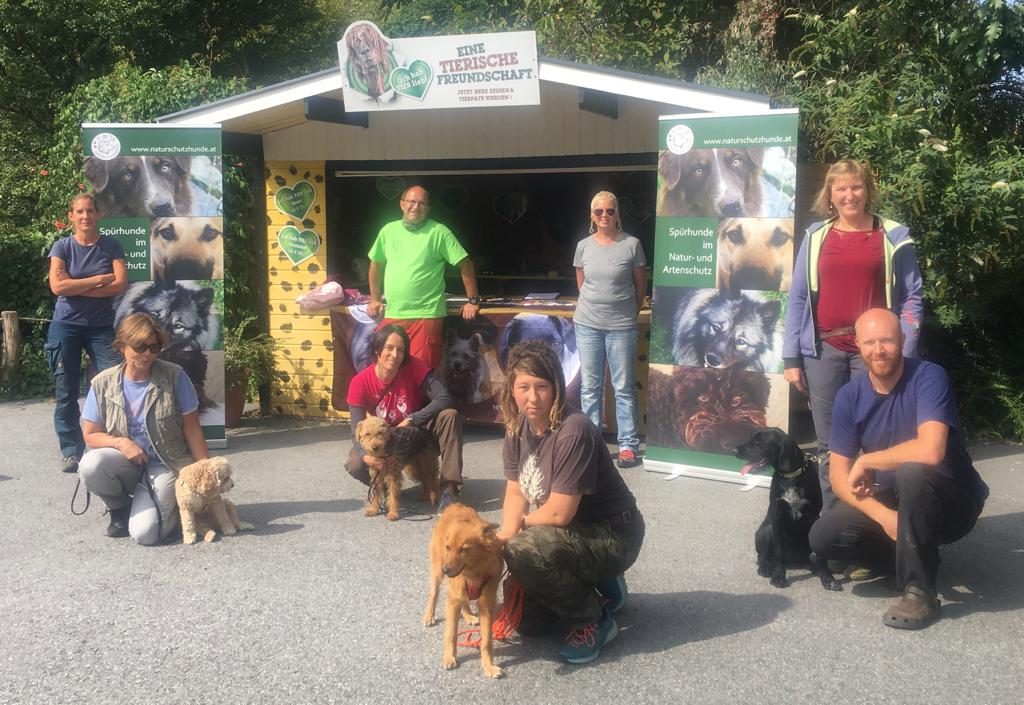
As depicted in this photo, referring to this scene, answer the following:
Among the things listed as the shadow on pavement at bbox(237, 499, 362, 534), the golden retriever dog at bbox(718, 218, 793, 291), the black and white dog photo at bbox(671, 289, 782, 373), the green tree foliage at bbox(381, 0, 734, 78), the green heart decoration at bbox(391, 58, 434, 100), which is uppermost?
the green tree foliage at bbox(381, 0, 734, 78)

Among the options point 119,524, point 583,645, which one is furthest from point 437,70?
Result: point 583,645

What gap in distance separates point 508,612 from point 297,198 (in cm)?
540

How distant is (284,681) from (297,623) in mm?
524

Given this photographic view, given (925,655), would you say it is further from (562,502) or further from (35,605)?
(35,605)

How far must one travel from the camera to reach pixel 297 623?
4055 millimetres

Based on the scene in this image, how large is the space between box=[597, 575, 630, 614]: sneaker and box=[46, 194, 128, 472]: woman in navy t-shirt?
157 inches

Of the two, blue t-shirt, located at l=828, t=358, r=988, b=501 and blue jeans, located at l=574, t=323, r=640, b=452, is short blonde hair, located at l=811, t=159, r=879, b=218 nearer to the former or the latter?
blue t-shirt, located at l=828, t=358, r=988, b=501

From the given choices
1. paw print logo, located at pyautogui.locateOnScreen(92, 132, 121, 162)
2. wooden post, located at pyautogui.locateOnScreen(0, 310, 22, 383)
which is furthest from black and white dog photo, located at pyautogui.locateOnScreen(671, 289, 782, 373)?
wooden post, located at pyautogui.locateOnScreen(0, 310, 22, 383)

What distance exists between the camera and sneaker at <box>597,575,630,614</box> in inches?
154

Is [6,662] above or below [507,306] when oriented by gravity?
below

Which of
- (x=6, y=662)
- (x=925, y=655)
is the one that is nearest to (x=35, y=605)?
(x=6, y=662)

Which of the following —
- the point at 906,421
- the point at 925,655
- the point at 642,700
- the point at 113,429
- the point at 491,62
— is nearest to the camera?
the point at 642,700

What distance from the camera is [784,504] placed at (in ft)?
14.4

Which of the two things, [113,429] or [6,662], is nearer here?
[6,662]
